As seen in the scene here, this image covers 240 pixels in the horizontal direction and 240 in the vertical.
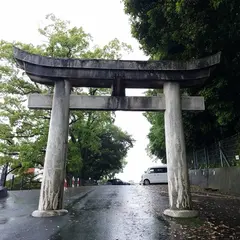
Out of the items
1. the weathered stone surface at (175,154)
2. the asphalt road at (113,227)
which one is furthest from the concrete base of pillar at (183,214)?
the asphalt road at (113,227)

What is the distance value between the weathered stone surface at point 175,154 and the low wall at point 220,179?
6348mm

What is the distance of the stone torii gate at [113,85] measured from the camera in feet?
23.4

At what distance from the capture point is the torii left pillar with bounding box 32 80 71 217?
6680 millimetres

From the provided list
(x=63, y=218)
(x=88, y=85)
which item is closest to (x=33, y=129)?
(x=88, y=85)

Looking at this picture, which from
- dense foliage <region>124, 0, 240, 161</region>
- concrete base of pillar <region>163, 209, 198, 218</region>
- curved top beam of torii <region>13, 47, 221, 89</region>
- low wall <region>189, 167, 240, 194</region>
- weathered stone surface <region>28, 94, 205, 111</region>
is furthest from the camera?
low wall <region>189, 167, 240, 194</region>

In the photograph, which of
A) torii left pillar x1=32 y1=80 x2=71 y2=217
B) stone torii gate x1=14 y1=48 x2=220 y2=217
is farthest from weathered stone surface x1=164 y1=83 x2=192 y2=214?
torii left pillar x1=32 y1=80 x2=71 y2=217

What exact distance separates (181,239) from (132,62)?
500cm

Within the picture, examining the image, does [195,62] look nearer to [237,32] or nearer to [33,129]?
[237,32]

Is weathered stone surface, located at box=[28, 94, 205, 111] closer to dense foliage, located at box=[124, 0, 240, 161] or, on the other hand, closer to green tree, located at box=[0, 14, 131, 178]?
dense foliage, located at box=[124, 0, 240, 161]

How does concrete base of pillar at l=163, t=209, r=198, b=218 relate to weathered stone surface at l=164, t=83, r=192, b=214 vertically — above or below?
below

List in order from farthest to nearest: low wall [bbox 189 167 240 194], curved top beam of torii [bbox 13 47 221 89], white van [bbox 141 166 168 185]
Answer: white van [bbox 141 166 168 185]
low wall [bbox 189 167 240 194]
curved top beam of torii [bbox 13 47 221 89]

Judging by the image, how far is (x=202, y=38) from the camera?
910cm

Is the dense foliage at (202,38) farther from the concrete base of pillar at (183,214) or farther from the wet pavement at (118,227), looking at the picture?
the concrete base of pillar at (183,214)

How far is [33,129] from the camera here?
1977 cm
